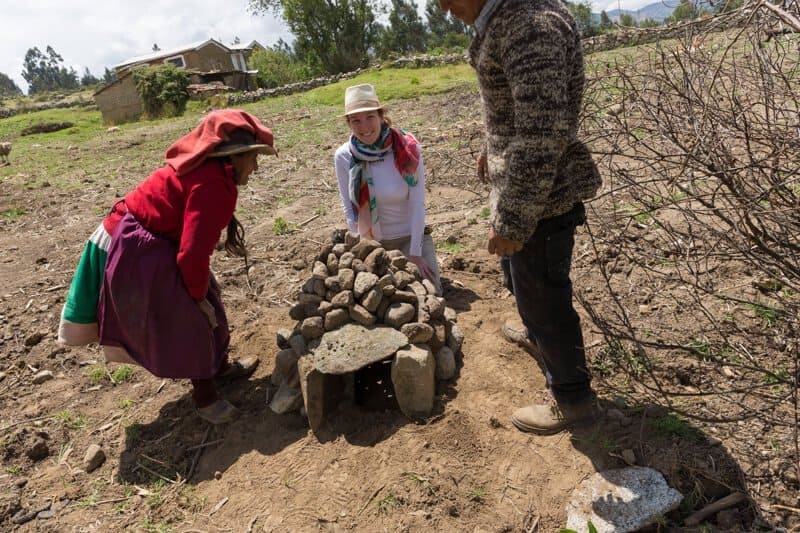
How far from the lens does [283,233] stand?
21.3ft

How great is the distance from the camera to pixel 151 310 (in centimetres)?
308

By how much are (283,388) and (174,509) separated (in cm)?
89

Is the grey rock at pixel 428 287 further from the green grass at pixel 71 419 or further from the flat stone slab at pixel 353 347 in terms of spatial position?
the green grass at pixel 71 419

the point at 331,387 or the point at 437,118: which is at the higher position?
the point at 437,118

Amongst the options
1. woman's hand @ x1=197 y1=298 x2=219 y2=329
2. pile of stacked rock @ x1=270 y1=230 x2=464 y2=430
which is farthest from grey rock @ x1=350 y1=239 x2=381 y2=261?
woman's hand @ x1=197 y1=298 x2=219 y2=329

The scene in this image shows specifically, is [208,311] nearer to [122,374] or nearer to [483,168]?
[122,374]

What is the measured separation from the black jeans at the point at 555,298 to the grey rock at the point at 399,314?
86 cm

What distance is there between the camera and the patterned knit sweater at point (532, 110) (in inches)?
78.3

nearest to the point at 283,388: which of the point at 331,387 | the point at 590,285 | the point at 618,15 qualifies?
the point at 331,387

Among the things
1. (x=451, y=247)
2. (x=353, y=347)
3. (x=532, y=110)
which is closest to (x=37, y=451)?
(x=353, y=347)

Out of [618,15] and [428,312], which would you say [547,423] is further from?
[618,15]

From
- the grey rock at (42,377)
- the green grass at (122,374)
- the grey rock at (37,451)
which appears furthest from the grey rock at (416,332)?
the grey rock at (42,377)

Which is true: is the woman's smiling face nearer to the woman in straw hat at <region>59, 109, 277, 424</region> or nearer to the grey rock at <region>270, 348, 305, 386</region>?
the woman in straw hat at <region>59, 109, 277, 424</region>

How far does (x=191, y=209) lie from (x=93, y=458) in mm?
1687
